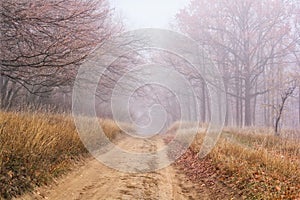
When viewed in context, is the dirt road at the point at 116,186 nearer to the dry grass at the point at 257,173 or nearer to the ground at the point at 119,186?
the ground at the point at 119,186

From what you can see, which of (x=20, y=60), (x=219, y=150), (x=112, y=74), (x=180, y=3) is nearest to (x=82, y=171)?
(x=219, y=150)

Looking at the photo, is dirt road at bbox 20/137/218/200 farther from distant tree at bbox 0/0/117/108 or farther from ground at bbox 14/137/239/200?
distant tree at bbox 0/0/117/108

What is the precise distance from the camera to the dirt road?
251 inches

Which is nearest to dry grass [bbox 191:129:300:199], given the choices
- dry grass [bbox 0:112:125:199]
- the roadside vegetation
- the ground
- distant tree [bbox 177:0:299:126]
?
the roadside vegetation

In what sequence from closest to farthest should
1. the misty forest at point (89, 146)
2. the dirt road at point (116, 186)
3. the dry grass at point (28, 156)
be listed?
the dry grass at point (28, 156)
the dirt road at point (116, 186)
the misty forest at point (89, 146)

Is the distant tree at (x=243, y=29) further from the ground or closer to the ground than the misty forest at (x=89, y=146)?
further from the ground

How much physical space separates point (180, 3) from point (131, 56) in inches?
824

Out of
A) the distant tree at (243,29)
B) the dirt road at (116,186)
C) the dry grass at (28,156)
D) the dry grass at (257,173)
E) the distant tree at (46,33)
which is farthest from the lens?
the distant tree at (243,29)

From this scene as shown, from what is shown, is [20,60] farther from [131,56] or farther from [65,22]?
[131,56]

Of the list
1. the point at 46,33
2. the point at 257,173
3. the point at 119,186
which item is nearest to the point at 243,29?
the point at 46,33

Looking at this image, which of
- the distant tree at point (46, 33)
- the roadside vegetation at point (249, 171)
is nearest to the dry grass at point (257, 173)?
the roadside vegetation at point (249, 171)

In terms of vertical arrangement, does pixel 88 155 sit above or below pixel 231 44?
below

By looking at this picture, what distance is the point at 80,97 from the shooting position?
76.0ft

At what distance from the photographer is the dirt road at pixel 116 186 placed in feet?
21.0
